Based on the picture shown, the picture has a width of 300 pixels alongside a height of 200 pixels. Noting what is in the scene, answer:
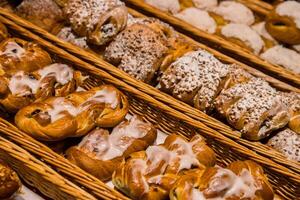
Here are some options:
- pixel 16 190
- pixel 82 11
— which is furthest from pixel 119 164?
Result: pixel 82 11

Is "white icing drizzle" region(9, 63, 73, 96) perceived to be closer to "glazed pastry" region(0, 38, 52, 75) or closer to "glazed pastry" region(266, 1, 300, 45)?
"glazed pastry" region(0, 38, 52, 75)

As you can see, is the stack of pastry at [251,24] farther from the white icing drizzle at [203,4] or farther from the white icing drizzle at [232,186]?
the white icing drizzle at [232,186]

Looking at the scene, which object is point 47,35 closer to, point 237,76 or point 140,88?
point 140,88

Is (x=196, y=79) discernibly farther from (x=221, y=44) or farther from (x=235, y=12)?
(x=235, y=12)

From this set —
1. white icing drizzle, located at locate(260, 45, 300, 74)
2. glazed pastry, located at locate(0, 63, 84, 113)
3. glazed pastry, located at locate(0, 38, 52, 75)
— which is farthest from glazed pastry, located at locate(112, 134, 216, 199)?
white icing drizzle, located at locate(260, 45, 300, 74)

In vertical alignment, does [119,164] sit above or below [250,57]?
below

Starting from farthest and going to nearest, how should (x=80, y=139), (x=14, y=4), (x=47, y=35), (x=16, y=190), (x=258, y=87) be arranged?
(x=14, y=4)
(x=47, y=35)
(x=258, y=87)
(x=80, y=139)
(x=16, y=190)

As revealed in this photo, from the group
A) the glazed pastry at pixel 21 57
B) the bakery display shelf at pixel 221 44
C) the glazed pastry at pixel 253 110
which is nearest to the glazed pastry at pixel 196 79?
the glazed pastry at pixel 253 110
